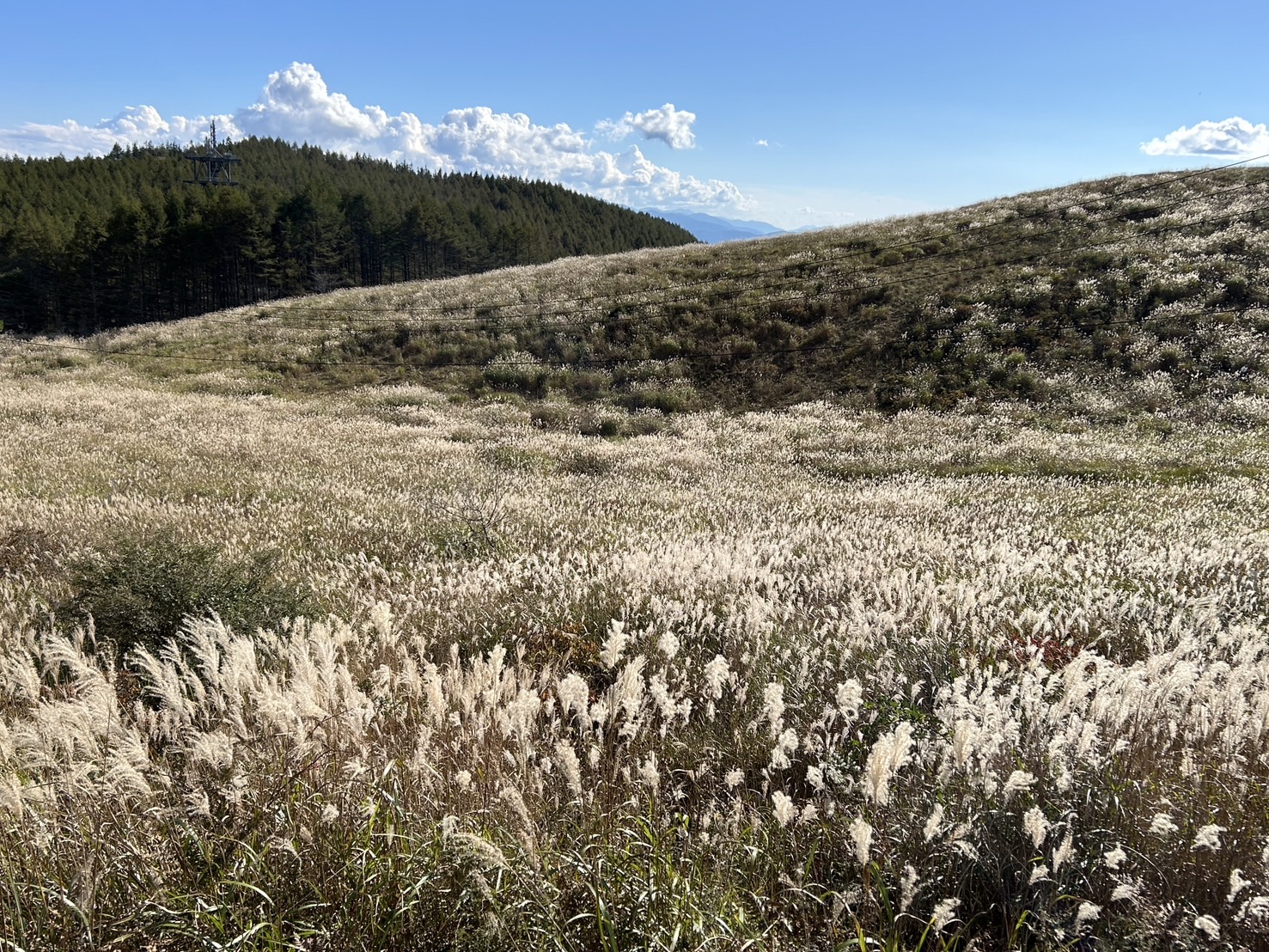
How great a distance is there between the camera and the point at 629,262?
43.4m

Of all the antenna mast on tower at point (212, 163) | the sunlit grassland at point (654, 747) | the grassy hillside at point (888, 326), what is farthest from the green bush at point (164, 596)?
the antenna mast on tower at point (212, 163)

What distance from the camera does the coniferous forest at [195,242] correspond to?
2511 inches

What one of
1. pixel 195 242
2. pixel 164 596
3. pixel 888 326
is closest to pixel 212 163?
pixel 195 242

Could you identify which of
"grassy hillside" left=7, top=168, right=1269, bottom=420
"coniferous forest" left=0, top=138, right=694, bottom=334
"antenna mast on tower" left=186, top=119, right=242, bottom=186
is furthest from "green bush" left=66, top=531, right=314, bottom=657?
"antenna mast on tower" left=186, top=119, right=242, bottom=186

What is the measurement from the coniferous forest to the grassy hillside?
32.2m

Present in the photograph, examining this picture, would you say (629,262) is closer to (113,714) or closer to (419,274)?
(113,714)

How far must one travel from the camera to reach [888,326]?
2619 cm

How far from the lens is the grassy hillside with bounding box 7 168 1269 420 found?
71.4ft

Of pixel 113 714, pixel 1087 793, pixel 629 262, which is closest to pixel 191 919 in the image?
pixel 113 714

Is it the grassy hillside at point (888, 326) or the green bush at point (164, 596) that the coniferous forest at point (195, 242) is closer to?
the grassy hillside at point (888, 326)

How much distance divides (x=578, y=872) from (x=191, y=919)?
109cm

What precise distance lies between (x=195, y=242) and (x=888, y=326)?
6593 cm

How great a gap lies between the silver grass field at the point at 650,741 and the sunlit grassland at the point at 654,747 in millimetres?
21

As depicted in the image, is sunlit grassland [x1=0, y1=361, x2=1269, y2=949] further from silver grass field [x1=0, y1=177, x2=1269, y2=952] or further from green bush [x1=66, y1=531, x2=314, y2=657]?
green bush [x1=66, y1=531, x2=314, y2=657]
